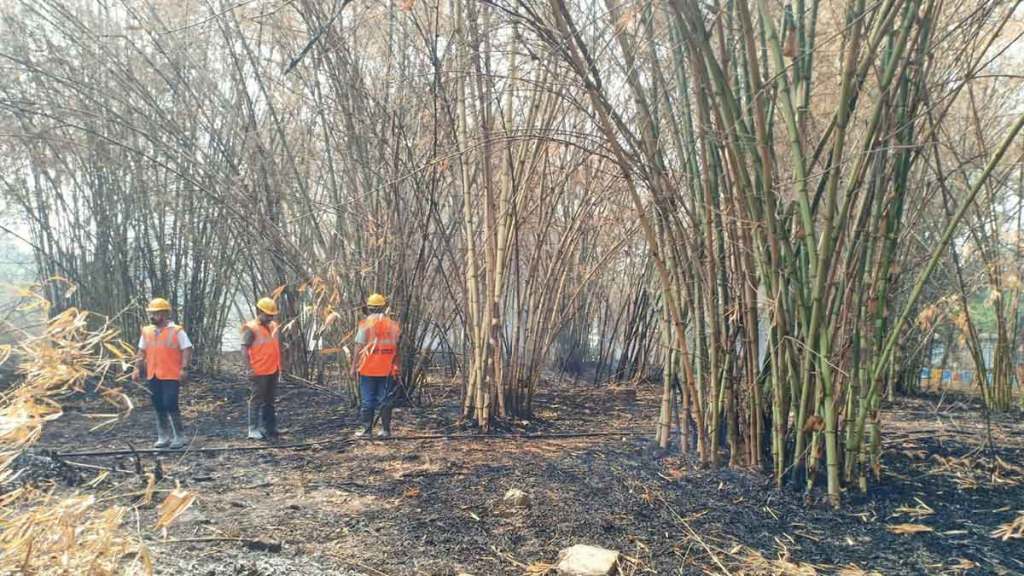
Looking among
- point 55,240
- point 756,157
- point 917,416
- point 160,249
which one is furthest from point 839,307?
point 55,240

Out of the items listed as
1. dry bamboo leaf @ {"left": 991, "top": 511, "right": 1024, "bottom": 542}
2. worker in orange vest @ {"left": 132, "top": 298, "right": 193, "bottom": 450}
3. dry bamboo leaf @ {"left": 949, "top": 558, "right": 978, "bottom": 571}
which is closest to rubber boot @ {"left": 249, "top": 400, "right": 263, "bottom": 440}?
worker in orange vest @ {"left": 132, "top": 298, "right": 193, "bottom": 450}

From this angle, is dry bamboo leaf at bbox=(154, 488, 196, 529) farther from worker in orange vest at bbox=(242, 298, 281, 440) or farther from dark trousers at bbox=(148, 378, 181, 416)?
worker in orange vest at bbox=(242, 298, 281, 440)

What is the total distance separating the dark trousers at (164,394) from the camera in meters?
5.08

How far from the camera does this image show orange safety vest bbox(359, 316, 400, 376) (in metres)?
5.36

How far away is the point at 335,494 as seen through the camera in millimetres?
3900

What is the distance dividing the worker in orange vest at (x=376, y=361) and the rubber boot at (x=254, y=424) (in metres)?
0.72

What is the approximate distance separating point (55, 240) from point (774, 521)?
7.24m

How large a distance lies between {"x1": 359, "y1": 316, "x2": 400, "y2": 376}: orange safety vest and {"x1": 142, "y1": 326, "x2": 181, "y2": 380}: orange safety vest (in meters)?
1.26

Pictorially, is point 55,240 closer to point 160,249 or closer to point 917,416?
point 160,249

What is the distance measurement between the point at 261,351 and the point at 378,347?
86cm

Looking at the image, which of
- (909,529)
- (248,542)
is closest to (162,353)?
(248,542)

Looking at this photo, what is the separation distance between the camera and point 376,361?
544 centimetres

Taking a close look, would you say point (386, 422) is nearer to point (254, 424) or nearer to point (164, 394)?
point (254, 424)

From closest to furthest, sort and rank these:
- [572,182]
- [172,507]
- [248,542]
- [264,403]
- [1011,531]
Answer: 1. [172,507]
2. [1011,531]
3. [248,542]
4. [264,403]
5. [572,182]
